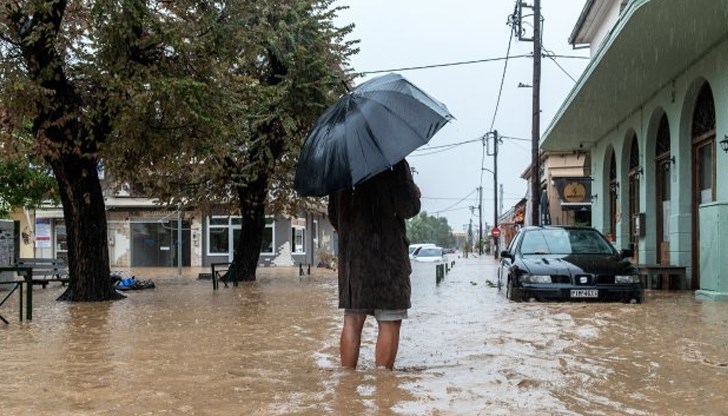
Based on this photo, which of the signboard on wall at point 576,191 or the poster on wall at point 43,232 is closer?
the signboard on wall at point 576,191

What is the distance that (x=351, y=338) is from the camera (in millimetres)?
5344

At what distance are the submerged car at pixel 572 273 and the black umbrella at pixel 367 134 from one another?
605cm

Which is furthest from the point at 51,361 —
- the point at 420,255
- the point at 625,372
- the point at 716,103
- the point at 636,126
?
the point at 420,255

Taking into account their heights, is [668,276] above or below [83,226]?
below

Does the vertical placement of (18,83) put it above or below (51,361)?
above

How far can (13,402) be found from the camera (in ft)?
15.4

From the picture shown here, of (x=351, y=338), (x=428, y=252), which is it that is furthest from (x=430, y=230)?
(x=351, y=338)

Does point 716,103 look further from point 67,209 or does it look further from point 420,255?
point 420,255

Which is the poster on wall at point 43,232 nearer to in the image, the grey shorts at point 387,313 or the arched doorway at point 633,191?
the arched doorway at point 633,191

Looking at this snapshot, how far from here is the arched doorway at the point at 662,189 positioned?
15.9 meters

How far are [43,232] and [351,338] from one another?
39.8 meters

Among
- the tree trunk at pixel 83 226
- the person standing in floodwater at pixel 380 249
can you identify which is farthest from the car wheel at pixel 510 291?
the tree trunk at pixel 83 226

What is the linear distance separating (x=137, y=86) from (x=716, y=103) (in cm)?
966

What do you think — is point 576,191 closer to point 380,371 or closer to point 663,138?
point 663,138
